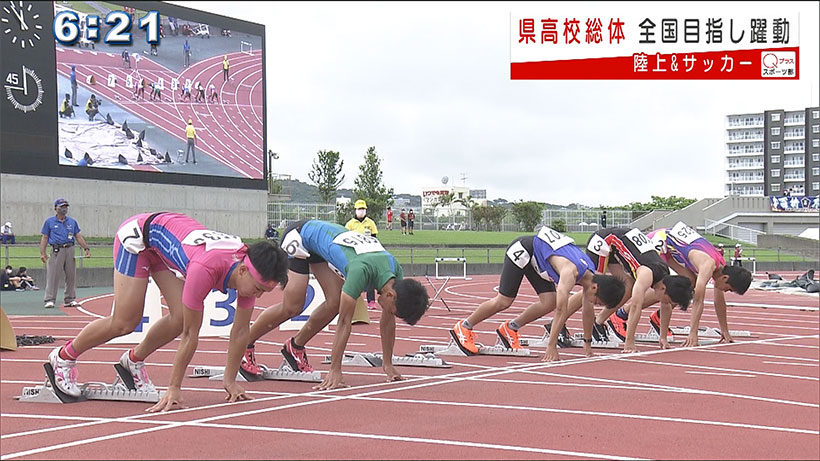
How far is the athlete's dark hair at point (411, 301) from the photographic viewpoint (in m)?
7.17

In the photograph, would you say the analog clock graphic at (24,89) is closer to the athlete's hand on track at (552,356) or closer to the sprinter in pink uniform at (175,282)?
the athlete's hand on track at (552,356)

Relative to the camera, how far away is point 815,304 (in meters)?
19.9

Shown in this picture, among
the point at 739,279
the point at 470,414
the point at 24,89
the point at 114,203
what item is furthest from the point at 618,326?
the point at 114,203

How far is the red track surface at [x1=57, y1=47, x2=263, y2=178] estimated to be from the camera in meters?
37.1

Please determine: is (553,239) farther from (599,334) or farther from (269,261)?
(269,261)

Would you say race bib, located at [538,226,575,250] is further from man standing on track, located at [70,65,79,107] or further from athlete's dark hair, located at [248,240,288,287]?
man standing on track, located at [70,65,79,107]

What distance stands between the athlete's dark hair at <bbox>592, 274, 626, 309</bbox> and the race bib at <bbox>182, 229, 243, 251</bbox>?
4.53 meters

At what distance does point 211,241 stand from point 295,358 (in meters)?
2.40

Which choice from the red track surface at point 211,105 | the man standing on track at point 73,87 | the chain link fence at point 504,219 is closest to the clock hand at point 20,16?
the red track surface at point 211,105

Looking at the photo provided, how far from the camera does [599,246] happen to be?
11.7 m

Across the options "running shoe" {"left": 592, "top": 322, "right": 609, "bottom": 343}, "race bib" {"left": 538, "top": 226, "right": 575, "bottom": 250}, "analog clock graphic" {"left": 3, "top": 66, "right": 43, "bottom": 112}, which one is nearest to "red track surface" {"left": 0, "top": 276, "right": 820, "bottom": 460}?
"running shoe" {"left": 592, "top": 322, "right": 609, "bottom": 343}

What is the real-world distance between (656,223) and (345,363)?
173 feet

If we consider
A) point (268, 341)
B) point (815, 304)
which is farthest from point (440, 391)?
point (815, 304)

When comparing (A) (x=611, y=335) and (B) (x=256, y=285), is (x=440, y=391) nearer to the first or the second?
(B) (x=256, y=285)
